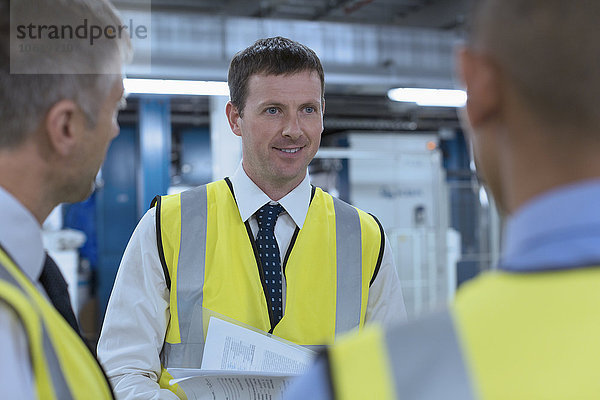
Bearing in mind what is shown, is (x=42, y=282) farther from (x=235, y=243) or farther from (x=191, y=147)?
(x=191, y=147)

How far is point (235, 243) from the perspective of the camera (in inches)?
67.8

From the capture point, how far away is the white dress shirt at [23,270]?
690 mm

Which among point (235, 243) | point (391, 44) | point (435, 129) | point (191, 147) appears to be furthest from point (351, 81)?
point (435, 129)

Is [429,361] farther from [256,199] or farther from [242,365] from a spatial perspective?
[256,199]

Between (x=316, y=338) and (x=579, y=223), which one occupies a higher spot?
(x=579, y=223)

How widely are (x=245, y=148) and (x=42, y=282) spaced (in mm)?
890

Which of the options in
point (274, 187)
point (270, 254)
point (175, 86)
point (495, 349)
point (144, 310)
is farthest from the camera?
point (175, 86)

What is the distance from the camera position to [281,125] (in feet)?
5.86

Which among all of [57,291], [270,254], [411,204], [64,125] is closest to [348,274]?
[270,254]

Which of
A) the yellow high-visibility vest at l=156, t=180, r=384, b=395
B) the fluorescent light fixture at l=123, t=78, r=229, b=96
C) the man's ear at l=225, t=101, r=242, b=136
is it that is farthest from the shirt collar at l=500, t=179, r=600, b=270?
the fluorescent light fixture at l=123, t=78, r=229, b=96

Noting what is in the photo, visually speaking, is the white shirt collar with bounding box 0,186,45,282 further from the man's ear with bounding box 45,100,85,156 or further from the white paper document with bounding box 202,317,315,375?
the white paper document with bounding box 202,317,315,375

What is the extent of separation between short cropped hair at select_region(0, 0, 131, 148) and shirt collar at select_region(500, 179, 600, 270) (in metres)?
0.65

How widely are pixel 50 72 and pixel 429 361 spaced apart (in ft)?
2.15

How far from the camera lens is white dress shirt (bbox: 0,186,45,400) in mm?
690
